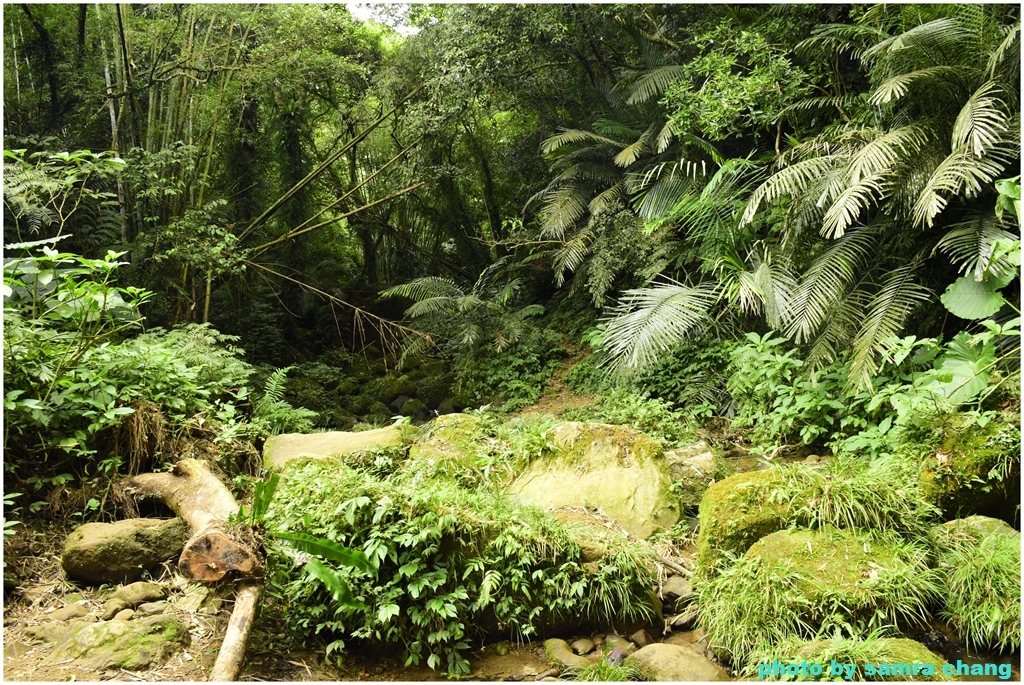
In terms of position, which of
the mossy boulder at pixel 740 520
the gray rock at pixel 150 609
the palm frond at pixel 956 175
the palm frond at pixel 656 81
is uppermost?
the palm frond at pixel 656 81

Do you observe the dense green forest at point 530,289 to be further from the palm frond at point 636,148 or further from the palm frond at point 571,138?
the palm frond at point 636,148

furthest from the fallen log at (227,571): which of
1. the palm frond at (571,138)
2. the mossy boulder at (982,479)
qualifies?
the palm frond at (571,138)

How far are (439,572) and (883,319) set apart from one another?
153 inches

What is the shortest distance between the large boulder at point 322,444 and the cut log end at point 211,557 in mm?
1740

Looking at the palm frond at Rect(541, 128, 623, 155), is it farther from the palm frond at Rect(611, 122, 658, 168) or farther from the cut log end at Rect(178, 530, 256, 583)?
the cut log end at Rect(178, 530, 256, 583)

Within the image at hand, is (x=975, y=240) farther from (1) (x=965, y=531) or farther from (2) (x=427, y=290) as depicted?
(2) (x=427, y=290)

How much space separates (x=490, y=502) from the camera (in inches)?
128

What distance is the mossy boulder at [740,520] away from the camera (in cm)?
331

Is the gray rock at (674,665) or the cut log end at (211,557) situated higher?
the cut log end at (211,557)

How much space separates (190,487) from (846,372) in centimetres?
468

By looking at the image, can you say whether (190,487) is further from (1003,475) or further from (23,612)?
(1003,475)

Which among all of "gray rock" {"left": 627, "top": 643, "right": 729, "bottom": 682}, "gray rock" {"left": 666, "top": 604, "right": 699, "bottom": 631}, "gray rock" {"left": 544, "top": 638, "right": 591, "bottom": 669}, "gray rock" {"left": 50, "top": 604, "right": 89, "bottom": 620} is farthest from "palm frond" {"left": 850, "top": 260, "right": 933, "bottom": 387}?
"gray rock" {"left": 50, "top": 604, "right": 89, "bottom": 620}

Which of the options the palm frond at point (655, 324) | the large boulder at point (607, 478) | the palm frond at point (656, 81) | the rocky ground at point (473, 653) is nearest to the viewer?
the rocky ground at point (473, 653)

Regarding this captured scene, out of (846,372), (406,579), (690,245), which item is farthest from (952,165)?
(406,579)
